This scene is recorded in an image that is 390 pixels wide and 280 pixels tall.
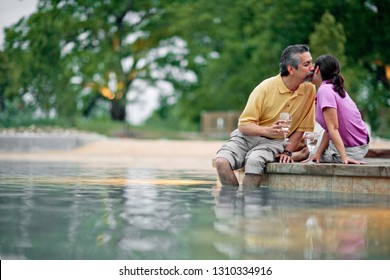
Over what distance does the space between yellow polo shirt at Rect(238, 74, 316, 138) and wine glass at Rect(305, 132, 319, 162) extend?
391mm

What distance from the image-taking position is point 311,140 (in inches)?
365

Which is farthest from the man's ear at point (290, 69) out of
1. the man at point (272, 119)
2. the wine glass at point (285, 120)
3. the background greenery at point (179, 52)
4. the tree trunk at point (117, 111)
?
the tree trunk at point (117, 111)

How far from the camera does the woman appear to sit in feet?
27.3

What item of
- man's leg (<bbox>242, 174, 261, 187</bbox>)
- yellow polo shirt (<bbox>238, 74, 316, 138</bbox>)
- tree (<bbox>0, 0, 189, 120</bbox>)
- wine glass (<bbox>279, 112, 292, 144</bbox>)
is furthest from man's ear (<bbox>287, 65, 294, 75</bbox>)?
tree (<bbox>0, 0, 189, 120</bbox>)

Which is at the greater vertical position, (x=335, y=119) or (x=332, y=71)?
(x=332, y=71)

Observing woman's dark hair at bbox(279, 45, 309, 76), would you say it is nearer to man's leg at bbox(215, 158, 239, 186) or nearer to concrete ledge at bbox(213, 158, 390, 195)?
concrete ledge at bbox(213, 158, 390, 195)

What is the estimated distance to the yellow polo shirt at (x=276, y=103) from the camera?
339 inches

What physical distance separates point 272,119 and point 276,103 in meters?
0.19

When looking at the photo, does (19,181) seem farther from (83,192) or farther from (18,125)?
(18,125)

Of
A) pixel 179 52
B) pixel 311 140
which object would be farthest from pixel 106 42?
pixel 311 140

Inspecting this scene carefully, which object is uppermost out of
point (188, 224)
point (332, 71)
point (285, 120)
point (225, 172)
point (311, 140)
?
point (332, 71)

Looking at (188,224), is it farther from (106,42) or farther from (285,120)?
(106,42)

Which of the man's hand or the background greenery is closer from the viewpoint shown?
the man's hand

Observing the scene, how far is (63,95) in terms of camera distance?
3034cm
